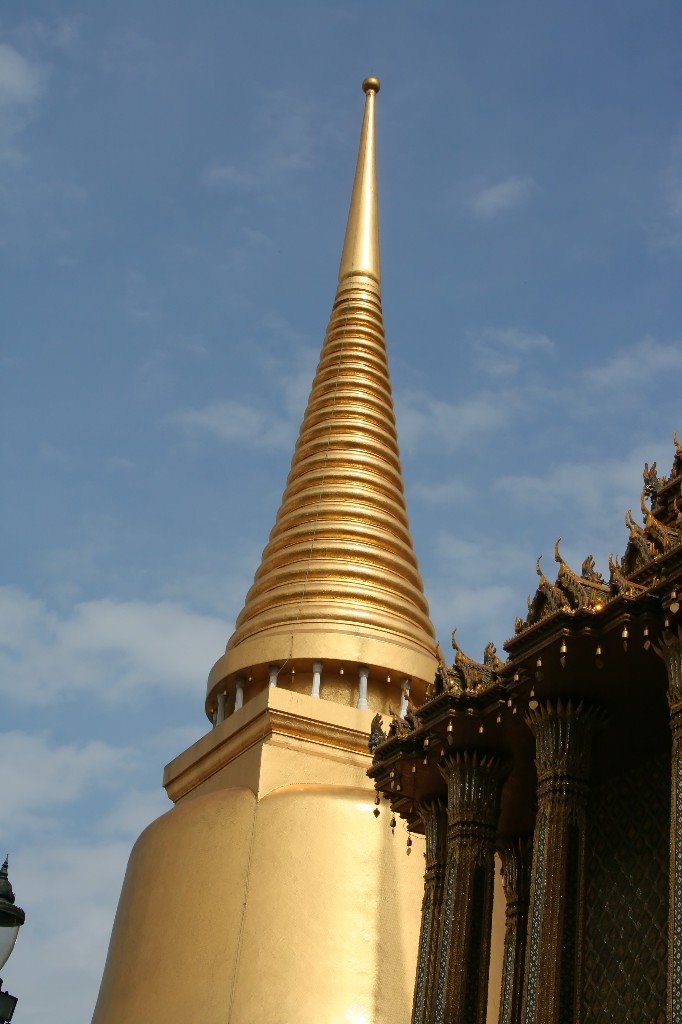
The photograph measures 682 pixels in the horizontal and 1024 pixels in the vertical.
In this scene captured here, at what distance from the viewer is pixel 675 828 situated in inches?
416

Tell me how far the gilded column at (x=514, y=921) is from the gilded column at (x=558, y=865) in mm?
2024

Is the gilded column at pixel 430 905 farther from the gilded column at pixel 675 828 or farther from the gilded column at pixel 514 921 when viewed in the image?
the gilded column at pixel 675 828

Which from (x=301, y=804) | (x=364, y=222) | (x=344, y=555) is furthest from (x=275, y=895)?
(x=364, y=222)

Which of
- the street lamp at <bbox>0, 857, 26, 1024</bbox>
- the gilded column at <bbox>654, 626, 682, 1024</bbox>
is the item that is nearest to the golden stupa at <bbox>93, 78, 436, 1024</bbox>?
the gilded column at <bbox>654, 626, 682, 1024</bbox>

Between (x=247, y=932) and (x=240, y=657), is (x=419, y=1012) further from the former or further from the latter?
(x=240, y=657)

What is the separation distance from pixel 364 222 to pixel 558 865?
18.3 metres

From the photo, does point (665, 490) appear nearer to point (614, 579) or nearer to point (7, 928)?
point (614, 579)

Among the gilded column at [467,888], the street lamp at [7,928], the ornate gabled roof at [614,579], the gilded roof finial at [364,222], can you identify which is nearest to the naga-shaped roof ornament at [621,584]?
the ornate gabled roof at [614,579]

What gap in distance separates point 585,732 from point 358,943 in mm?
7224

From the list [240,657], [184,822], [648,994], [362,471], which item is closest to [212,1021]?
[184,822]

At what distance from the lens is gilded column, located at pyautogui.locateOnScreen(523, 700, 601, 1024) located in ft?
36.5

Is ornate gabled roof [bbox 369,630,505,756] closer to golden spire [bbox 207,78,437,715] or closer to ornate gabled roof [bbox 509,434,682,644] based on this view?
ornate gabled roof [bbox 509,434,682,644]

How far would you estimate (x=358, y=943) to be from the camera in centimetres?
1841

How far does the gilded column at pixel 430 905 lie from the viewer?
12.9 metres
